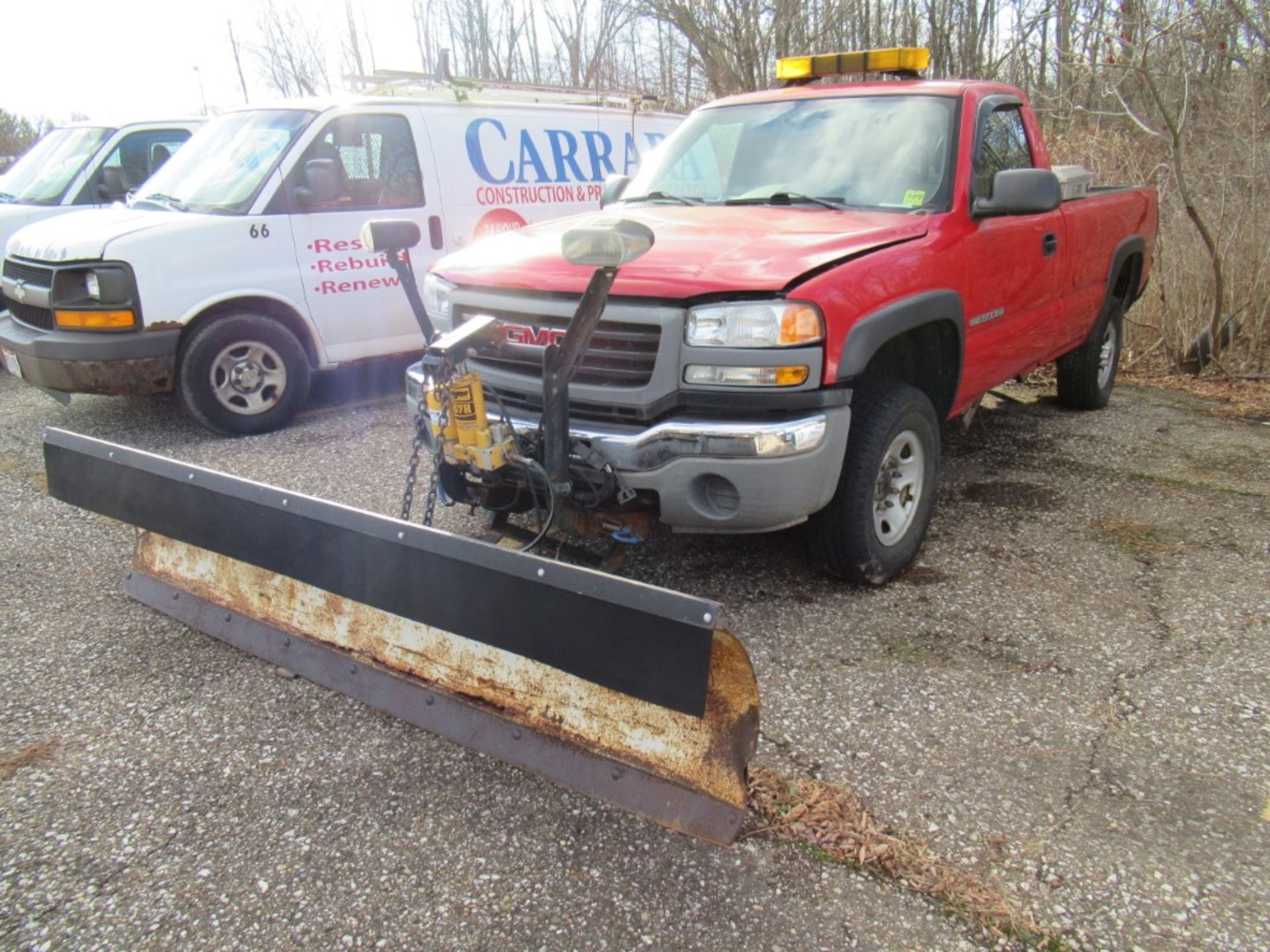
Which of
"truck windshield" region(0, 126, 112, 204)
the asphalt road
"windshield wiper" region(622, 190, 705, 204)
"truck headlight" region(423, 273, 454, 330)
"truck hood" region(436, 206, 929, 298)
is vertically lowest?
the asphalt road

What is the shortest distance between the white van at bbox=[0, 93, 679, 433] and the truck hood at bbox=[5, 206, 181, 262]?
0.02m

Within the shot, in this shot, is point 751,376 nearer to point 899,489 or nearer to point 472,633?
point 899,489

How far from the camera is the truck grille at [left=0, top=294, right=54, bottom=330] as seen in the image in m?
5.72

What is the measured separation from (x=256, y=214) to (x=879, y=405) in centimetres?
428

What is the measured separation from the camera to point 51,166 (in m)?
8.58

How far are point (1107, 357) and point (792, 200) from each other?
3585 mm

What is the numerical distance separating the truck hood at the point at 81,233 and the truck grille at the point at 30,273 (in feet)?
0.20

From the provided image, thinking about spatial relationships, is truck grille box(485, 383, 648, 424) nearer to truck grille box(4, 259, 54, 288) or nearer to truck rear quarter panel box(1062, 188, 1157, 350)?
truck rear quarter panel box(1062, 188, 1157, 350)

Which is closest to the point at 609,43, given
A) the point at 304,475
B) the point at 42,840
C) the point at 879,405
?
the point at 304,475

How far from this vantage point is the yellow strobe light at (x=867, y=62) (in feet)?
15.0

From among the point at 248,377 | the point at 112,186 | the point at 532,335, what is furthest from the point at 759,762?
the point at 112,186

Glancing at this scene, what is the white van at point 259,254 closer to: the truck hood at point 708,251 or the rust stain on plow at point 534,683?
the truck hood at point 708,251

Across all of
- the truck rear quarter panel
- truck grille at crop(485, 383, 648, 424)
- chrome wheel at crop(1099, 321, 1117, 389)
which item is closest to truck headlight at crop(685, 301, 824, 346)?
truck grille at crop(485, 383, 648, 424)

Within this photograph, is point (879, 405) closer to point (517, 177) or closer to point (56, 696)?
point (56, 696)
